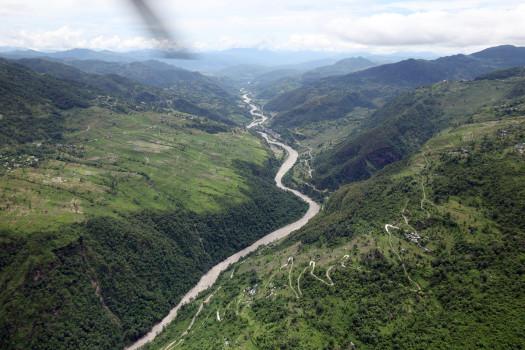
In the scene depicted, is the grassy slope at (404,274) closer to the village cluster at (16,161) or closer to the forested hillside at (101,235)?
the forested hillside at (101,235)

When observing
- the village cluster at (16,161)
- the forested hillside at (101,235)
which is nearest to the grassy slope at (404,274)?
the forested hillside at (101,235)

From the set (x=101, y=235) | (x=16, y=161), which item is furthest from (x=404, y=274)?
(x=16, y=161)

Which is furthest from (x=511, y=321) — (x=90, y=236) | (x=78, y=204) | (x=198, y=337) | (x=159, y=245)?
(x=78, y=204)

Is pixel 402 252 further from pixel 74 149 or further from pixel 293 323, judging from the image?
pixel 74 149

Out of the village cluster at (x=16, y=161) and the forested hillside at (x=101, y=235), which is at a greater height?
the village cluster at (x=16, y=161)

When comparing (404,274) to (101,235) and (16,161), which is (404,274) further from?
(16,161)

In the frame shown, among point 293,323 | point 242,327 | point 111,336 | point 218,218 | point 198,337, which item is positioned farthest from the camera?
point 218,218

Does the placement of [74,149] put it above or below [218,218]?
above

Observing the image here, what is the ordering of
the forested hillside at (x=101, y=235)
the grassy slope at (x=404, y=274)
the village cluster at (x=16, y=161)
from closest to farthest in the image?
the grassy slope at (x=404, y=274) → the forested hillside at (x=101, y=235) → the village cluster at (x=16, y=161)
